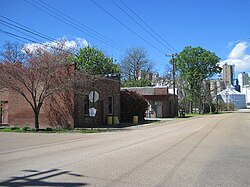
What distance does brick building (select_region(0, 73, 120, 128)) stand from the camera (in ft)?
79.7

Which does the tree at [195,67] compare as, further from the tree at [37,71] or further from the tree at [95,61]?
the tree at [37,71]

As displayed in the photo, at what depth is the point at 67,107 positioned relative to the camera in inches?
963

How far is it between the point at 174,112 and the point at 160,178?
47.0 meters

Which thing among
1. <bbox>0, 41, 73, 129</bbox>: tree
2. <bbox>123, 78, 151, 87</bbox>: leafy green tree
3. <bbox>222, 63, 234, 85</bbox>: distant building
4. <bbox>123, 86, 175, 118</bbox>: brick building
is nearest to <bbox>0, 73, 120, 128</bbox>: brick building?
<bbox>0, 41, 73, 129</bbox>: tree

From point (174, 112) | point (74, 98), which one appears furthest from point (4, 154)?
point (174, 112)

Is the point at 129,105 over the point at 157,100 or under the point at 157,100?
under

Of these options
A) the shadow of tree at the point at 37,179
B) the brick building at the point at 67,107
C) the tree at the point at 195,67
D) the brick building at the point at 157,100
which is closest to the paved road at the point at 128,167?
the shadow of tree at the point at 37,179

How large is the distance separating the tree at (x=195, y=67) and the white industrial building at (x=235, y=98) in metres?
56.3

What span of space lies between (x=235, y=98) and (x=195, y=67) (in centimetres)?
7134

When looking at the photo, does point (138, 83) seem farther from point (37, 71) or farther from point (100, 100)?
point (37, 71)

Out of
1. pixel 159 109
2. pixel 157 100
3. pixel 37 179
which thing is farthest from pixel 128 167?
pixel 157 100

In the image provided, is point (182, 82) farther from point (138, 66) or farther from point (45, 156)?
point (45, 156)

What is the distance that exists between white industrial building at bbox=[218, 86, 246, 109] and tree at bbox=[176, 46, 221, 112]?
185 feet

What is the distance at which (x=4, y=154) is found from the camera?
10727mm
